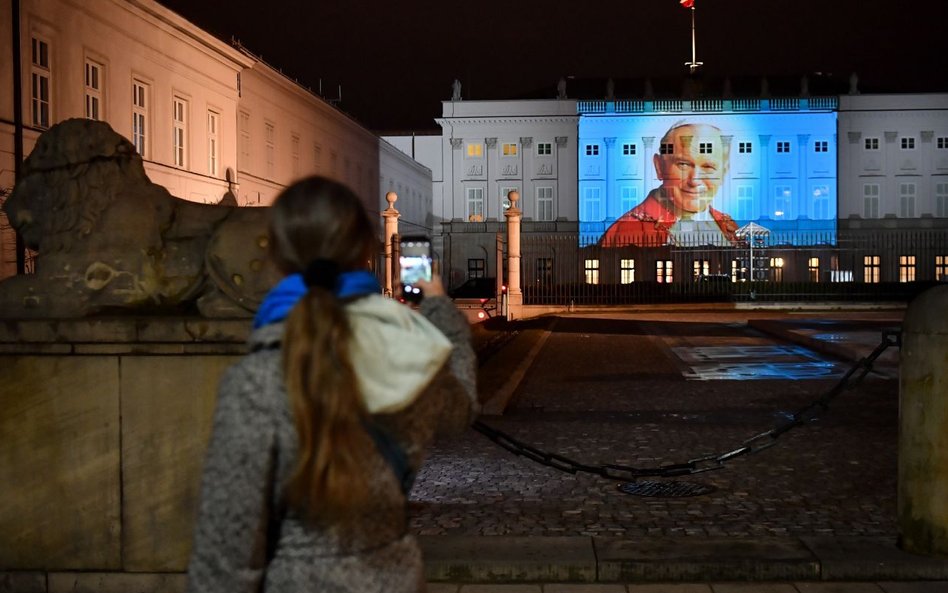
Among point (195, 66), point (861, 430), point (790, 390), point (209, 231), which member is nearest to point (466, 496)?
point (209, 231)

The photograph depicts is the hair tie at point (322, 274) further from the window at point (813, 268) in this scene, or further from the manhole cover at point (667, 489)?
the window at point (813, 268)

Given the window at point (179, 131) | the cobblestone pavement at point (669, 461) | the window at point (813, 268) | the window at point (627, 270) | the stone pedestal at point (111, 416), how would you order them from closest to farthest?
the stone pedestal at point (111, 416), the cobblestone pavement at point (669, 461), the window at point (179, 131), the window at point (627, 270), the window at point (813, 268)

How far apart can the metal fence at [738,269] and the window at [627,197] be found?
4.19 meters

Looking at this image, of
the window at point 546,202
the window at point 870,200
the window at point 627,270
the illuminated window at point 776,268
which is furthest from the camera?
the window at point 546,202

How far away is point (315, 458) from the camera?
1.82 metres

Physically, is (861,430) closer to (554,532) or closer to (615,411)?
(615,411)

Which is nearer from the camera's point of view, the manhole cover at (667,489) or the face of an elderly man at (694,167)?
the manhole cover at (667,489)

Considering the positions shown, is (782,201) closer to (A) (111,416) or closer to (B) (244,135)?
(B) (244,135)

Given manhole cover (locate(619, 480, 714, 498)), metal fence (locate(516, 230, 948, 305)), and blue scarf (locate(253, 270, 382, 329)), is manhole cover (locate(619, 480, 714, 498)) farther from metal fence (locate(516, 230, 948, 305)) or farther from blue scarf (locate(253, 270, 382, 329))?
metal fence (locate(516, 230, 948, 305))

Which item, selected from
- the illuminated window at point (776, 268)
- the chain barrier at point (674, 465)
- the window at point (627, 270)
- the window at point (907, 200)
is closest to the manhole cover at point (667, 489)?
the chain barrier at point (674, 465)

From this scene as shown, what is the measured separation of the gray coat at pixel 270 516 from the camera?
1.87 meters

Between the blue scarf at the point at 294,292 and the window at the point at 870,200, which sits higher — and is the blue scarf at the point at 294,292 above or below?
below

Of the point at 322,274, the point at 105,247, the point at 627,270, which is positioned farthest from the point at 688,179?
the point at 322,274

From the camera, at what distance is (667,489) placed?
6.88 meters
